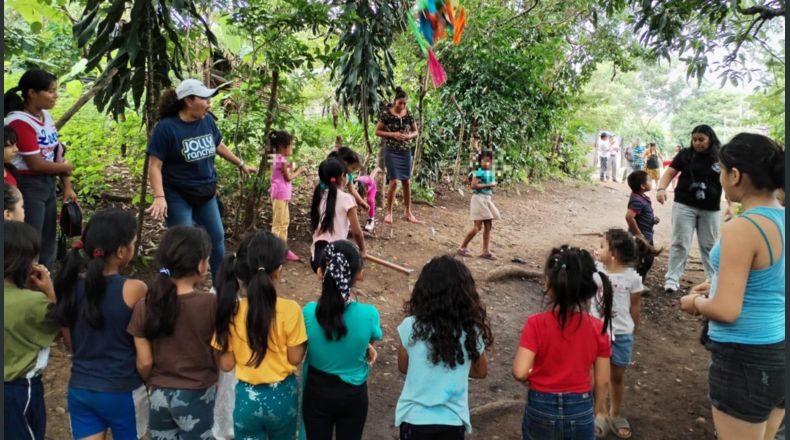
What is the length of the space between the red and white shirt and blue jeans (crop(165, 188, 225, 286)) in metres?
0.75

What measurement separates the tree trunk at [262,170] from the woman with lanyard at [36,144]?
1.94 m

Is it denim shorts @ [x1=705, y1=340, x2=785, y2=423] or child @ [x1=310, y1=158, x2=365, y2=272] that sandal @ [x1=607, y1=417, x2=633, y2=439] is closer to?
denim shorts @ [x1=705, y1=340, x2=785, y2=423]

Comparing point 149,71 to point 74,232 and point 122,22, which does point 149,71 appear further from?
point 74,232

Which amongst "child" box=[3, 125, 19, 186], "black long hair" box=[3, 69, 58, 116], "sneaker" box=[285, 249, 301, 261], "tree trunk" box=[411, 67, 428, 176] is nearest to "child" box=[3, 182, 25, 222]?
"child" box=[3, 125, 19, 186]

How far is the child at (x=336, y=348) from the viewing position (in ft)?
7.60

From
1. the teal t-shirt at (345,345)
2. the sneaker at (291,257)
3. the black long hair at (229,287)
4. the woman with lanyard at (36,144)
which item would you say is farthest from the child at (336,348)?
the sneaker at (291,257)

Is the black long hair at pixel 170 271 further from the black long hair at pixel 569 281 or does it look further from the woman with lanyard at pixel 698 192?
the woman with lanyard at pixel 698 192

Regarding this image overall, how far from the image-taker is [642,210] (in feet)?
16.7

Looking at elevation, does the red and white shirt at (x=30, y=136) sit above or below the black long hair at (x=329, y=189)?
above

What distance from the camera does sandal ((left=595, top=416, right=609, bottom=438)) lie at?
10.8 ft

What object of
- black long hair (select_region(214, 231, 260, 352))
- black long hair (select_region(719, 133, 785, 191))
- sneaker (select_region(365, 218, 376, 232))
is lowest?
sneaker (select_region(365, 218, 376, 232))

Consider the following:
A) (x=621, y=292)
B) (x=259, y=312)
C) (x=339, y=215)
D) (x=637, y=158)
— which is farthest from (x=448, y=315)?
(x=637, y=158)

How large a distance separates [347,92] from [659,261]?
169 inches

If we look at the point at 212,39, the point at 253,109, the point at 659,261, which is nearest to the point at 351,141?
the point at 253,109
